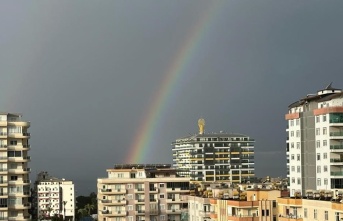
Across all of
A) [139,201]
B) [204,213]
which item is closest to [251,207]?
[204,213]

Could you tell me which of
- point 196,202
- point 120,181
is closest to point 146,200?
point 120,181

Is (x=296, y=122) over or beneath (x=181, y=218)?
over

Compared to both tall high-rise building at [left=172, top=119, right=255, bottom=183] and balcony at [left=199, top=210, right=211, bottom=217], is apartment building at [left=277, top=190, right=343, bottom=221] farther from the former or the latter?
tall high-rise building at [left=172, top=119, right=255, bottom=183]

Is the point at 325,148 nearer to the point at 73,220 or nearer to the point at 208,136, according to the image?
the point at 73,220

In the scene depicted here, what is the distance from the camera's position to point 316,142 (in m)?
63.9

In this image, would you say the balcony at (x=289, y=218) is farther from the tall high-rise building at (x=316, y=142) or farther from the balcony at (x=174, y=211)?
the balcony at (x=174, y=211)

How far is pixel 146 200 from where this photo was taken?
7806 centimetres

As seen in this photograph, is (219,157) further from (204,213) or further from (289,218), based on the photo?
(289,218)

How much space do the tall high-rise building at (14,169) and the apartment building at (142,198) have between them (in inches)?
758

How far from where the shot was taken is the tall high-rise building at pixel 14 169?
191 feet

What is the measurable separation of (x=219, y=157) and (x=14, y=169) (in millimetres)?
94313

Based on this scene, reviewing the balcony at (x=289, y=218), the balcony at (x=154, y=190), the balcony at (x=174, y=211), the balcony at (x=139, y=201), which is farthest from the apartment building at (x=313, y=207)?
the balcony at (x=139, y=201)

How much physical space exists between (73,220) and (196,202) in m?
67.4

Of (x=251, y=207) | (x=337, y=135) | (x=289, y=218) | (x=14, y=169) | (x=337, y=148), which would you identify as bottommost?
(x=289, y=218)
